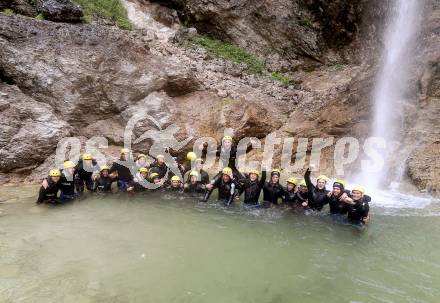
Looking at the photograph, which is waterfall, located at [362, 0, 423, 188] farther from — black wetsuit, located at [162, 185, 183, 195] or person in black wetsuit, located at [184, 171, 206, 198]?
black wetsuit, located at [162, 185, 183, 195]

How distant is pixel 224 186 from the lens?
1020 centimetres

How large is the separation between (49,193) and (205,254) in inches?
178

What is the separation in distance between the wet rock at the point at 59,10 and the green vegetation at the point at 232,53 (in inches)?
215

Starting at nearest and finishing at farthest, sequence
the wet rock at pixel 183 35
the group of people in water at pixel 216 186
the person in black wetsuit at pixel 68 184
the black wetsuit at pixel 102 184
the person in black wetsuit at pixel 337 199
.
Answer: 1. the person in black wetsuit at pixel 337 199
2. the group of people in water at pixel 216 186
3. the person in black wetsuit at pixel 68 184
4. the black wetsuit at pixel 102 184
5. the wet rock at pixel 183 35

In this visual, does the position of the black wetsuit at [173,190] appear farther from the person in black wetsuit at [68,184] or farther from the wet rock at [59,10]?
the wet rock at [59,10]

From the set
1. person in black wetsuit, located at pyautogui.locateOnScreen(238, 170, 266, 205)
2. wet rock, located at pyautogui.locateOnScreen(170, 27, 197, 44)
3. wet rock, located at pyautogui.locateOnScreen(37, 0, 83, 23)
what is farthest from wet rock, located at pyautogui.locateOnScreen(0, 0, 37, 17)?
person in black wetsuit, located at pyautogui.locateOnScreen(238, 170, 266, 205)

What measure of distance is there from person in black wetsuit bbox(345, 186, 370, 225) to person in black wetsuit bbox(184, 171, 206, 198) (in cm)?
382

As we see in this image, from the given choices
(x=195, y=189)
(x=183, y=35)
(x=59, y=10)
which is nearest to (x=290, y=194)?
(x=195, y=189)

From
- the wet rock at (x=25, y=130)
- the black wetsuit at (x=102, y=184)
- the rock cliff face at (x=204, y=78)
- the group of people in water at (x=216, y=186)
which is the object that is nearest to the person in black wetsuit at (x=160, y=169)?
the group of people in water at (x=216, y=186)

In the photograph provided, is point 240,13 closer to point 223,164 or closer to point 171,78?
point 171,78

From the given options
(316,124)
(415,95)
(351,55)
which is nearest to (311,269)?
(316,124)

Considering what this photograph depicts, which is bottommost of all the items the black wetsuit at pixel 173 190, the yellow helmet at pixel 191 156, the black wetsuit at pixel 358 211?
the black wetsuit at pixel 173 190

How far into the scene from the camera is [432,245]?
7.82m

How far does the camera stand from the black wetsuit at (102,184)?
1057 centimetres
